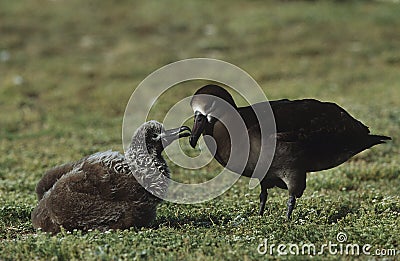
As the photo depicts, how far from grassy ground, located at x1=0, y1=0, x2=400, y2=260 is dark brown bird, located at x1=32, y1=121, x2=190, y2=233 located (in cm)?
33

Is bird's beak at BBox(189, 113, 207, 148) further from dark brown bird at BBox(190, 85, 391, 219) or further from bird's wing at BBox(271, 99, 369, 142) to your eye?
bird's wing at BBox(271, 99, 369, 142)

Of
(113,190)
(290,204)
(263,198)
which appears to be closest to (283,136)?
(290,204)

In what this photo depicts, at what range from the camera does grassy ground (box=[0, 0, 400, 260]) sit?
705 centimetres

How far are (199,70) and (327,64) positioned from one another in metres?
4.35

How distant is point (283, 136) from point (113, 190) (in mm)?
2154

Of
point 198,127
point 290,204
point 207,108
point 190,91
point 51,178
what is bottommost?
point 290,204

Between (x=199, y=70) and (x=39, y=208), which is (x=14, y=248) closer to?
(x=39, y=208)

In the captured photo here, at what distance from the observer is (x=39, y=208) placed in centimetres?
796

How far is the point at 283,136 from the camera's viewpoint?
25.8 feet

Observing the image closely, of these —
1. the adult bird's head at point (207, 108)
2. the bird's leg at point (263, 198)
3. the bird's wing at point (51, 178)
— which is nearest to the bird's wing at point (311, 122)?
the adult bird's head at point (207, 108)

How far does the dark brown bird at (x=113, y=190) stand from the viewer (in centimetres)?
758

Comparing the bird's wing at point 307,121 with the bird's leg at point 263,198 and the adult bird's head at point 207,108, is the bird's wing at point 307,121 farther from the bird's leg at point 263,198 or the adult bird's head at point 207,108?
the bird's leg at point 263,198

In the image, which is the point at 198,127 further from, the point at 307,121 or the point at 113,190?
the point at 307,121

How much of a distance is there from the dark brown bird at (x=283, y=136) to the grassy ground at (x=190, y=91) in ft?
2.06
